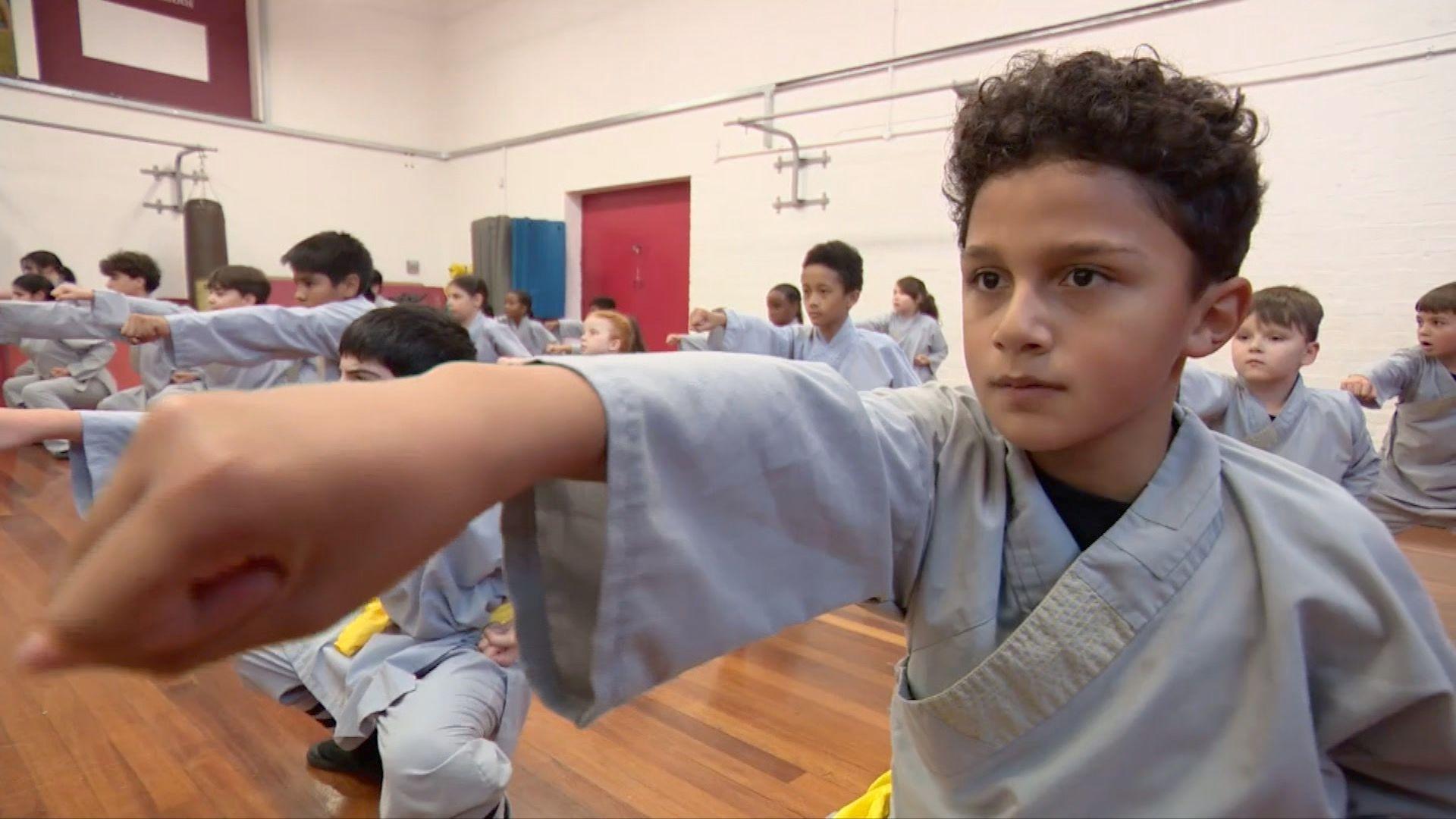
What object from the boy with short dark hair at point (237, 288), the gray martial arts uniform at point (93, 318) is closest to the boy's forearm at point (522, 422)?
the gray martial arts uniform at point (93, 318)

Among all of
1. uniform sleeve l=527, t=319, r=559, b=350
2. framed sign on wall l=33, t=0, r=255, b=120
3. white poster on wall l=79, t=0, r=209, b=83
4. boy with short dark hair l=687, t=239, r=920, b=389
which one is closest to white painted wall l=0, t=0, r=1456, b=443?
framed sign on wall l=33, t=0, r=255, b=120

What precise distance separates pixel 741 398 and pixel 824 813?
4.97 ft

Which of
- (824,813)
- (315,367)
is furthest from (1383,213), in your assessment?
(315,367)

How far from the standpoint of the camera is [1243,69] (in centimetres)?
424

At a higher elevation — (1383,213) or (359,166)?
(359,166)

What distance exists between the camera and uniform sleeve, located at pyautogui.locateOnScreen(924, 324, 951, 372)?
5.23 meters

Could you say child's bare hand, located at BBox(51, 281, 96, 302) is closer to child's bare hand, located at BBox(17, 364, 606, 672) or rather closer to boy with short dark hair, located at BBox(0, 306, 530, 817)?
boy with short dark hair, located at BBox(0, 306, 530, 817)

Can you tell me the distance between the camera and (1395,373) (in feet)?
12.1

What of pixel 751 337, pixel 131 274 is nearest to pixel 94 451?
pixel 751 337

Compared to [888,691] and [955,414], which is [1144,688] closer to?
[955,414]

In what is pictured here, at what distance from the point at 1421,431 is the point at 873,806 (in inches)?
159

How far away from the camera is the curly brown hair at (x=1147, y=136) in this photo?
630 mm

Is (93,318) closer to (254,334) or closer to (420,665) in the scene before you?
(254,334)

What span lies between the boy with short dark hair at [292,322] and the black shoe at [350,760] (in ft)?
4.49
